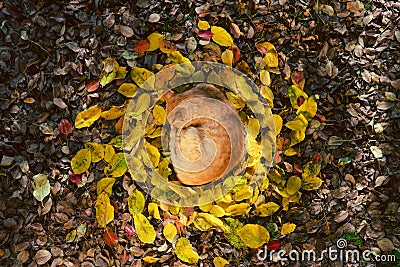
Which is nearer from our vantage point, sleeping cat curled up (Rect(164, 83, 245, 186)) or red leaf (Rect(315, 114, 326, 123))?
sleeping cat curled up (Rect(164, 83, 245, 186))

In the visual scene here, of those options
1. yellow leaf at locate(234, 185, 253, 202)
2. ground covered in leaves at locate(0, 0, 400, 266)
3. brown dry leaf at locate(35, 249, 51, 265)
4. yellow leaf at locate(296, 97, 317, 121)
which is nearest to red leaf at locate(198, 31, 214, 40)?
ground covered in leaves at locate(0, 0, 400, 266)

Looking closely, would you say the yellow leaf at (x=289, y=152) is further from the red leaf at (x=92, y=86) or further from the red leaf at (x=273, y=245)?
the red leaf at (x=92, y=86)

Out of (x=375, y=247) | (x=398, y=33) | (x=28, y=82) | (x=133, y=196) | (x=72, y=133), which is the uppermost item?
(x=398, y=33)

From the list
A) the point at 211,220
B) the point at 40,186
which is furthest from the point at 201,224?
the point at 40,186

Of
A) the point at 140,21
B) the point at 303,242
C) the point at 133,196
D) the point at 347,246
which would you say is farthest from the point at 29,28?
the point at 347,246

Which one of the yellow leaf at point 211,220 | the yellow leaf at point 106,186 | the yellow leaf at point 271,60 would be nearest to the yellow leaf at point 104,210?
the yellow leaf at point 106,186

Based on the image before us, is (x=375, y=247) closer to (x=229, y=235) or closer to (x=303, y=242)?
(x=303, y=242)

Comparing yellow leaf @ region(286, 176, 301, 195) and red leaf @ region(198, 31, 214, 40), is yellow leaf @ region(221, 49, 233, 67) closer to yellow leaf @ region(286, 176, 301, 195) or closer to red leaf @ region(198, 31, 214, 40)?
red leaf @ region(198, 31, 214, 40)

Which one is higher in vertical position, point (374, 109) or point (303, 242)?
point (374, 109)
